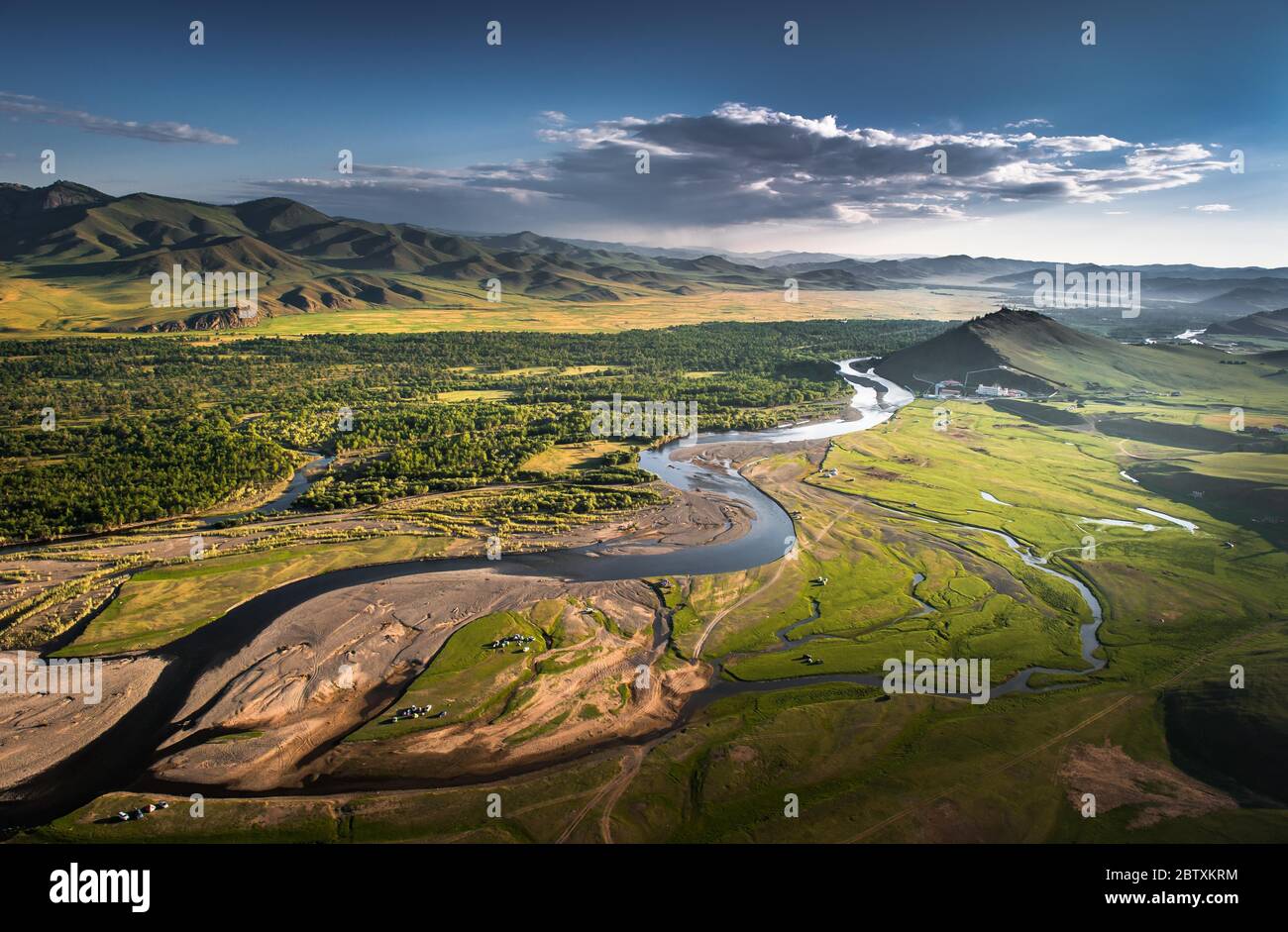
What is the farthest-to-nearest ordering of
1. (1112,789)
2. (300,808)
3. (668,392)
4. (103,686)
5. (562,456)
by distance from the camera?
(668,392) < (562,456) < (103,686) < (1112,789) < (300,808)

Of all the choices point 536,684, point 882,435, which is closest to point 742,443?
point 882,435

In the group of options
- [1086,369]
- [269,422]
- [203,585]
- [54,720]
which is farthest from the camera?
[1086,369]

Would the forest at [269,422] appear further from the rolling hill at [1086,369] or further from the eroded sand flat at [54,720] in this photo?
the rolling hill at [1086,369]

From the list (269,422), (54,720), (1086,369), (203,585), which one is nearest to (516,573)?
(203,585)

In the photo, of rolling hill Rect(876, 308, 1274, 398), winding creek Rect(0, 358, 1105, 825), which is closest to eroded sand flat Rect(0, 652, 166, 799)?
winding creek Rect(0, 358, 1105, 825)

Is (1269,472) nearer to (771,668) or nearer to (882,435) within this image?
(882,435)

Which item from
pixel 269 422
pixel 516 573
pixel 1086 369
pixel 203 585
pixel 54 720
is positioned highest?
pixel 1086 369

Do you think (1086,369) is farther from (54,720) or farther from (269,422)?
(54,720)

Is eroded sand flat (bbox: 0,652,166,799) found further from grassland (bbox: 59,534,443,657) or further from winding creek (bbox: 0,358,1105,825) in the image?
grassland (bbox: 59,534,443,657)

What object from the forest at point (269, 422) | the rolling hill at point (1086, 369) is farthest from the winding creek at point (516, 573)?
the rolling hill at point (1086, 369)
